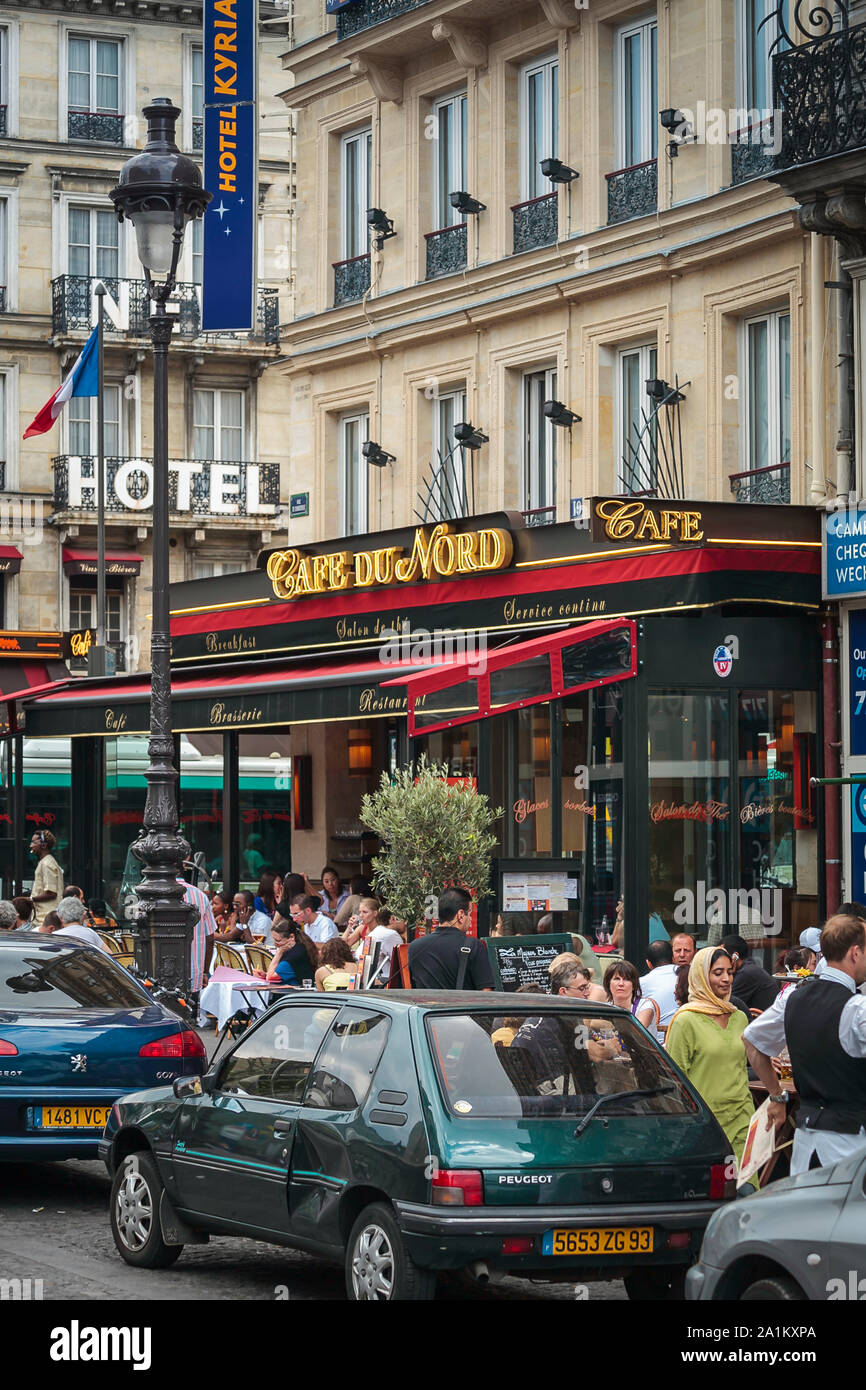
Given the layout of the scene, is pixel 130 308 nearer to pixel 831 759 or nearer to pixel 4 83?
pixel 4 83

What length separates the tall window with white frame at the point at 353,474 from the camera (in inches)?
1038

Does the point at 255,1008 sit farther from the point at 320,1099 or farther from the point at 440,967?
the point at 320,1099

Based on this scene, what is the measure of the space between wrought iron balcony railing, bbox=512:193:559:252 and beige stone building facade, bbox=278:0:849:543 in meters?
0.03

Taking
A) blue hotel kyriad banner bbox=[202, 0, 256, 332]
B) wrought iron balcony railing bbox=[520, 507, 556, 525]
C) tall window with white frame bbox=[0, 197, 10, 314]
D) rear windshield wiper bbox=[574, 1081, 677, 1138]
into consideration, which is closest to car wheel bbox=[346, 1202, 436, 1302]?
rear windshield wiper bbox=[574, 1081, 677, 1138]

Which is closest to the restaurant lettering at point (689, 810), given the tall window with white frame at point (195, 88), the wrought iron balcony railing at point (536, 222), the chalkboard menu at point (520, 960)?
the chalkboard menu at point (520, 960)

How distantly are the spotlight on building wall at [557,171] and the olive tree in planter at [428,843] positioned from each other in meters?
8.34

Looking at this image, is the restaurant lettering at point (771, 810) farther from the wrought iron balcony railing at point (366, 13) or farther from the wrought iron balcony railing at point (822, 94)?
the wrought iron balcony railing at point (366, 13)

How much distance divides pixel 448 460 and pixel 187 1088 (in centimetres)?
1565

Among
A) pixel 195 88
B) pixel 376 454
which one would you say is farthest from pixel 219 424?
pixel 376 454

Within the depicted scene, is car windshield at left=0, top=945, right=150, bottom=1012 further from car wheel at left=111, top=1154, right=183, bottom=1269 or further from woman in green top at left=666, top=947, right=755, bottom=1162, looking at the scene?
woman in green top at left=666, top=947, right=755, bottom=1162

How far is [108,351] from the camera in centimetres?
4428

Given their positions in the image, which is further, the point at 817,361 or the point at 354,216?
the point at 354,216

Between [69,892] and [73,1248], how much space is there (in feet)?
32.3
